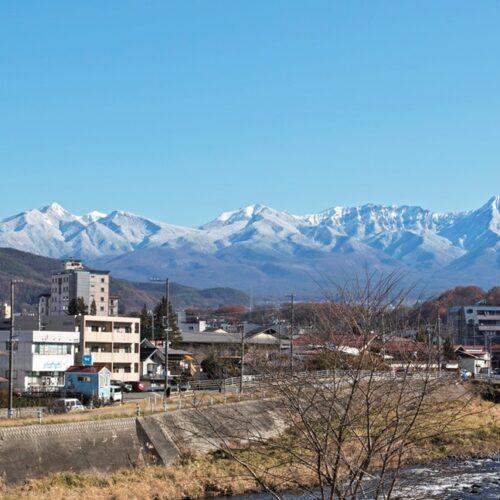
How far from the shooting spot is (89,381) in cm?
4391

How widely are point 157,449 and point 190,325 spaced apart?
8430 centimetres

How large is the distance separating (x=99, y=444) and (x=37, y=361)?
22.7 meters

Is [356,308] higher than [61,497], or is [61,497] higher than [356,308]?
[356,308]

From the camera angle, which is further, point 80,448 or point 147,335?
point 147,335

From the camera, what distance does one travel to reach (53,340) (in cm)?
4962

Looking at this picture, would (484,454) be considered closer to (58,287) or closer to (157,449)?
(157,449)

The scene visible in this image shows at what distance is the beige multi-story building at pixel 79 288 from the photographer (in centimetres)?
13312

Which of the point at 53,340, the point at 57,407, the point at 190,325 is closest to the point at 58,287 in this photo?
the point at 190,325

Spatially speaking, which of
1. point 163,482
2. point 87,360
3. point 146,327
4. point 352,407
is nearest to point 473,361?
point 146,327

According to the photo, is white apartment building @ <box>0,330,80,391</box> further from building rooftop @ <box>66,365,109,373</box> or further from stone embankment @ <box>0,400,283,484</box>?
stone embankment @ <box>0,400,283,484</box>

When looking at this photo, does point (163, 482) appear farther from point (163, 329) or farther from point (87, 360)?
point (163, 329)

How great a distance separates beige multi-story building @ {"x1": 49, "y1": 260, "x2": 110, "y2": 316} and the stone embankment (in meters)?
103

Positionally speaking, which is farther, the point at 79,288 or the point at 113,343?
the point at 79,288

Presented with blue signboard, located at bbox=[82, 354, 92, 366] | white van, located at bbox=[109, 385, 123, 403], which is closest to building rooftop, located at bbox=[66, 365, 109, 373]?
white van, located at bbox=[109, 385, 123, 403]
